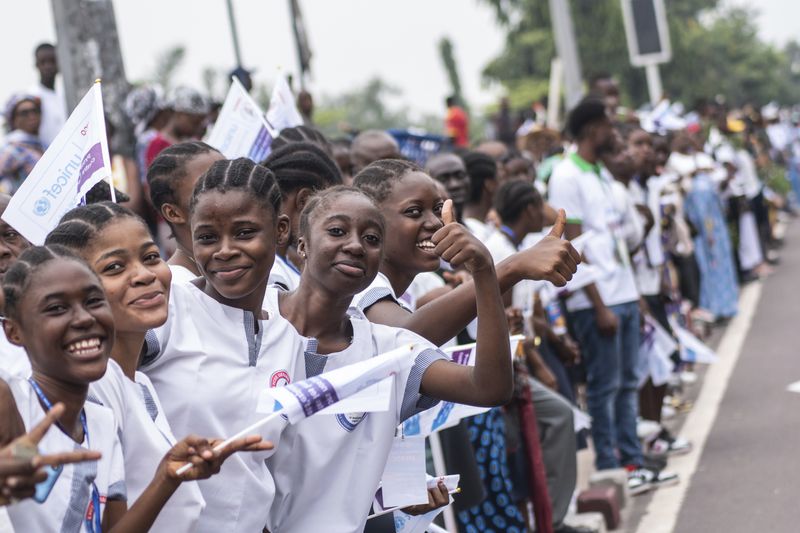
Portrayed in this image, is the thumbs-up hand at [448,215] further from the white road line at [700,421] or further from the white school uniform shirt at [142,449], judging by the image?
the white road line at [700,421]

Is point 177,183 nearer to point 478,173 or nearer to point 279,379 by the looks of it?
point 279,379

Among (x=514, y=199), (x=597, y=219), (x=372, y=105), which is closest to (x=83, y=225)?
(x=514, y=199)

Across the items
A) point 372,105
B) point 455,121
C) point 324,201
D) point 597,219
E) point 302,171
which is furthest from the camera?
point 372,105

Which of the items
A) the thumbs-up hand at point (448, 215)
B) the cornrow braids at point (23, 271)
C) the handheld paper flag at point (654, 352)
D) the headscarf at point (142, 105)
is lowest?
the handheld paper flag at point (654, 352)

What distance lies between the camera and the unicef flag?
3.94 metres

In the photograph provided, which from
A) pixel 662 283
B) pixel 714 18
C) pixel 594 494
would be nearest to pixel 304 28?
pixel 662 283

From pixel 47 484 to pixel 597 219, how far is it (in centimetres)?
571

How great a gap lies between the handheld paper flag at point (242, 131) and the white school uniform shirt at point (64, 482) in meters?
2.90

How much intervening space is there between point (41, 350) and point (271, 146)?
3090 mm

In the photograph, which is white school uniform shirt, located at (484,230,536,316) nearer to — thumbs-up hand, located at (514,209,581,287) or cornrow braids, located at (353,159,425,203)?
cornrow braids, located at (353,159,425,203)

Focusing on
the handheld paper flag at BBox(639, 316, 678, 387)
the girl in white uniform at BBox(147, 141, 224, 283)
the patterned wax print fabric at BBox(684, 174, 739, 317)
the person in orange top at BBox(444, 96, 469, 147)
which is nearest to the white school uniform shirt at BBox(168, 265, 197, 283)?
the girl in white uniform at BBox(147, 141, 224, 283)

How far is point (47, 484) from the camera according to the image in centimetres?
284

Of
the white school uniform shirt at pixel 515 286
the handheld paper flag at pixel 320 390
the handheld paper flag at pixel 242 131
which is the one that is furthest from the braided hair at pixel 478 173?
the handheld paper flag at pixel 320 390

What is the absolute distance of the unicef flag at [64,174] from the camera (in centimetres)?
394
